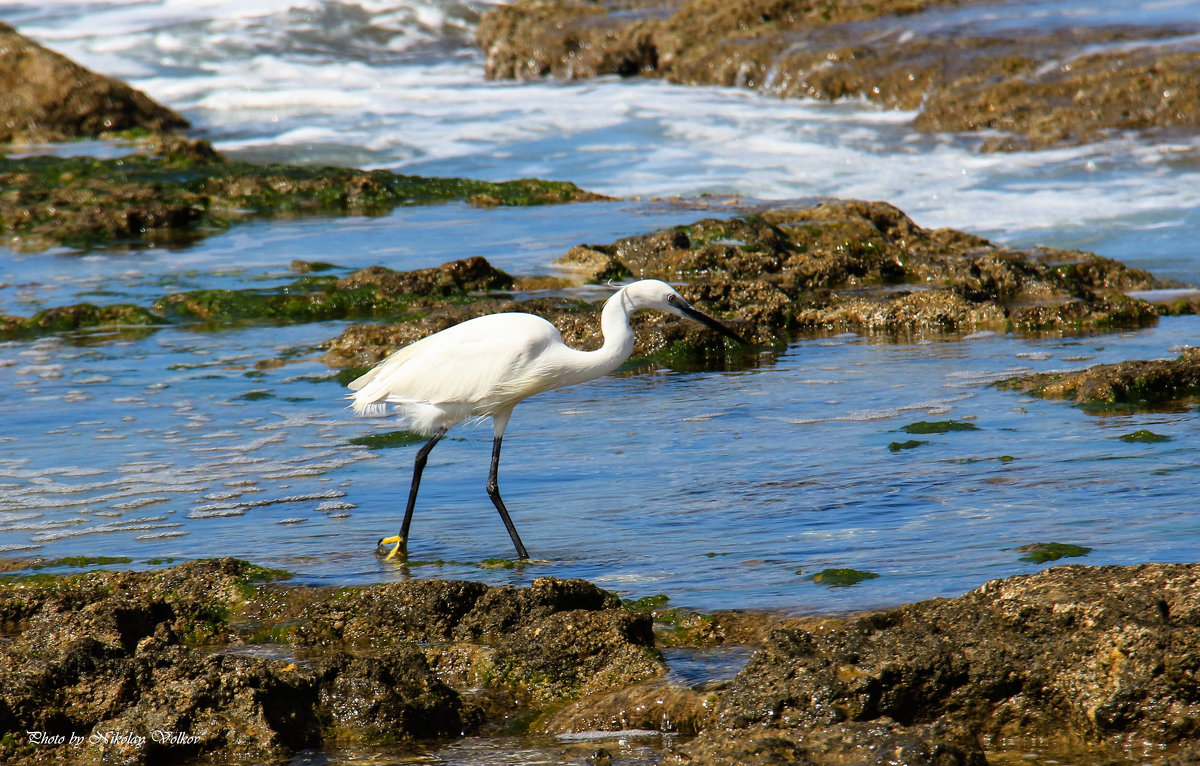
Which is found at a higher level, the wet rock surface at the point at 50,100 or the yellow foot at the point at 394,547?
the wet rock surface at the point at 50,100

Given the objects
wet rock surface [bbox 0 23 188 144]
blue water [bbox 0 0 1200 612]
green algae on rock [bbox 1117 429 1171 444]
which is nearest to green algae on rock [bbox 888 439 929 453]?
blue water [bbox 0 0 1200 612]

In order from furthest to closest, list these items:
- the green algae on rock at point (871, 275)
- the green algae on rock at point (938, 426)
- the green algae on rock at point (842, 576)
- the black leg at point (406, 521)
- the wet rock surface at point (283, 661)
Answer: the green algae on rock at point (871, 275) < the green algae on rock at point (938, 426) < the black leg at point (406, 521) < the green algae on rock at point (842, 576) < the wet rock surface at point (283, 661)

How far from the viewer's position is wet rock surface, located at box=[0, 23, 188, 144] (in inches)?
735

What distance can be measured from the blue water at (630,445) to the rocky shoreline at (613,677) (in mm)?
588

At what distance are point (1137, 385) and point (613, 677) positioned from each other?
4243mm

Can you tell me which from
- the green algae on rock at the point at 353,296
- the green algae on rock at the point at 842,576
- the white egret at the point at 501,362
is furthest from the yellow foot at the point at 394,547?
the green algae on rock at the point at 353,296

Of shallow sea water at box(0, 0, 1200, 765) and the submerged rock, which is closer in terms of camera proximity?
the submerged rock

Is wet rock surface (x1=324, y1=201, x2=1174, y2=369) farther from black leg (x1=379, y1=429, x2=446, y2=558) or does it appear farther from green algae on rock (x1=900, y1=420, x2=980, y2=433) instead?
black leg (x1=379, y1=429, x2=446, y2=558)

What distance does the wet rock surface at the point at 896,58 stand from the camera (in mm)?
18125

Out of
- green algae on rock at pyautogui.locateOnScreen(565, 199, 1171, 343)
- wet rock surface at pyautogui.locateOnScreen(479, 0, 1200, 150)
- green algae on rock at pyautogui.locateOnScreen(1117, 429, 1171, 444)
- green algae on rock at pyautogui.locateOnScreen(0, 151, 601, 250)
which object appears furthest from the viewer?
wet rock surface at pyautogui.locateOnScreen(479, 0, 1200, 150)

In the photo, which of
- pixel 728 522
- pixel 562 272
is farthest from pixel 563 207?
pixel 728 522

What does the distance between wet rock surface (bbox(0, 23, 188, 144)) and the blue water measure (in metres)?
6.54

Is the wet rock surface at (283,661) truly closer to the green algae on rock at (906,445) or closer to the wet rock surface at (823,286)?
the green algae on rock at (906,445)

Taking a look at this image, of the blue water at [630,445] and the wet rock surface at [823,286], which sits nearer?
the blue water at [630,445]
